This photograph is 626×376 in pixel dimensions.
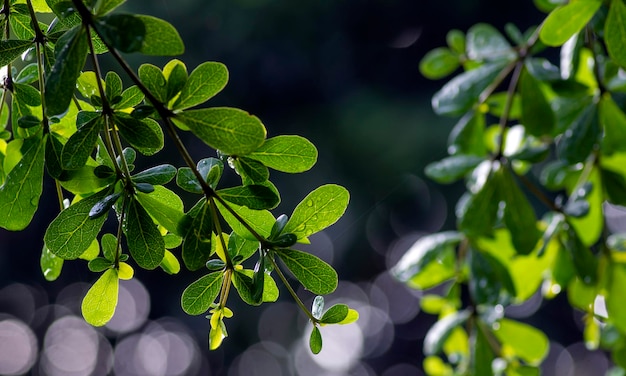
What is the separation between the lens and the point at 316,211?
0.44 m

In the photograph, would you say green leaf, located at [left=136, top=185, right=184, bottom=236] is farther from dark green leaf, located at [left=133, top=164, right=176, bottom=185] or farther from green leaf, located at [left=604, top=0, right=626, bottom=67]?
green leaf, located at [left=604, top=0, right=626, bottom=67]

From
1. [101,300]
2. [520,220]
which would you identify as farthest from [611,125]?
[101,300]

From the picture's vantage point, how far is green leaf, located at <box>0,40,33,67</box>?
1.34 feet

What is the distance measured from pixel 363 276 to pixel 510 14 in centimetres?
188

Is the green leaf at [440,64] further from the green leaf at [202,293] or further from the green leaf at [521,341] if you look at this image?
the green leaf at [202,293]

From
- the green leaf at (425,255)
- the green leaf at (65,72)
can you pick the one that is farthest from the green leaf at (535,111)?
the green leaf at (65,72)

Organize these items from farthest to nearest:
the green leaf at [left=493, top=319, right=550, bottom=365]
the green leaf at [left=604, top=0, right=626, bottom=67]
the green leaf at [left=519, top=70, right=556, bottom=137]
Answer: the green leaf at [left=493, top=319, right=550, bottom=365], the green leaf at [left=519, top=70, right=556, bottom=137], the green leaf at [left=604, top=0, right=626, bottom=67]

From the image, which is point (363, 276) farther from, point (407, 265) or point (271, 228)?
point (271, 228)

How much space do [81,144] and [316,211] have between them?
14cm

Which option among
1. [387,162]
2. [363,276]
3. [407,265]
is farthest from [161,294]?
[407,265]

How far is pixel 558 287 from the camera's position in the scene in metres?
0.90

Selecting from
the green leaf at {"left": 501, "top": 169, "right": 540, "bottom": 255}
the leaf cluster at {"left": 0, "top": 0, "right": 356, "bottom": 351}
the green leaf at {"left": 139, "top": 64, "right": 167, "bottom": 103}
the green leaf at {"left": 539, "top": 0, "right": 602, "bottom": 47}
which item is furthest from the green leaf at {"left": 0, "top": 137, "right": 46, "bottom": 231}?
the green leaf at {"left": 501, "top": 169, "right": 540, "bottom": 255}

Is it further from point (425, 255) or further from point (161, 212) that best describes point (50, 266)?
point (425, 255)

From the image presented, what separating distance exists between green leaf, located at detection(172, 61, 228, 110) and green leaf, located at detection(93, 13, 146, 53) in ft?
0.19
